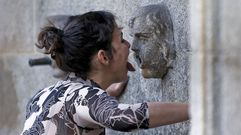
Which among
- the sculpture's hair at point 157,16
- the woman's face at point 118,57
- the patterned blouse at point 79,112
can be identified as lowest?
the patterned blouse at point 79,112

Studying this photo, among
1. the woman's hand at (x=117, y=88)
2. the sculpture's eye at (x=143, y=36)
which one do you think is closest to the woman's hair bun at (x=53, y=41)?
the sculpture's eye at (x=143, y=36)

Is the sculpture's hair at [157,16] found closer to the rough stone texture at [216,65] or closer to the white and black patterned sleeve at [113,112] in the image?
the white and black patterned sleeve at [113,112]

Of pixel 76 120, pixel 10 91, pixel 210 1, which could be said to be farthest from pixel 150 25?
pixel 10 91

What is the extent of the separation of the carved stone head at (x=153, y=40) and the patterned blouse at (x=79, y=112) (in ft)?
1.56

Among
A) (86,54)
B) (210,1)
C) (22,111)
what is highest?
(210,1)

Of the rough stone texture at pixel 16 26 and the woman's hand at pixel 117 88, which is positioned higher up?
the rough stone texture at pixel 16 26

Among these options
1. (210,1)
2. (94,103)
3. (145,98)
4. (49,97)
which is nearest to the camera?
(210,1)

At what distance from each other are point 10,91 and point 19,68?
17 centimetres

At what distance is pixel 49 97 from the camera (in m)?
2.79

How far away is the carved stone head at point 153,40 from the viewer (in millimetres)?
3232

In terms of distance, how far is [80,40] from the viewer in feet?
9.08

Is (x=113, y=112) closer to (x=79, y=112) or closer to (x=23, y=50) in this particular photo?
(x=79, y=112)

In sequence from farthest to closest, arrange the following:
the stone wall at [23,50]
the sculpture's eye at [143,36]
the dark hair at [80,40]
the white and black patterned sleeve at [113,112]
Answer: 1. the stone wall at [23,50]
2. the sculpture's eye at [143,36]
3. the dark hair at [80,40]
4. the white and black patterned sleeve at [113,112]

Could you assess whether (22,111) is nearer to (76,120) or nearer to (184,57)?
(184,57)
